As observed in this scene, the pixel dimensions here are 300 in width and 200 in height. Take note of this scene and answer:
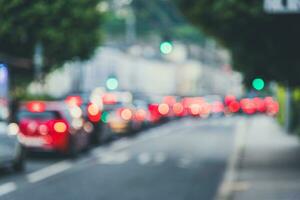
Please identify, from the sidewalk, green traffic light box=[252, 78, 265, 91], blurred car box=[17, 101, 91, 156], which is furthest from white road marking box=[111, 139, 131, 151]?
green traffic light box=[252, 78, 265, 91]

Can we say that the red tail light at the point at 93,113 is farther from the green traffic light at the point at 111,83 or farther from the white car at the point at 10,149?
the green traffic light at the point at 111,83

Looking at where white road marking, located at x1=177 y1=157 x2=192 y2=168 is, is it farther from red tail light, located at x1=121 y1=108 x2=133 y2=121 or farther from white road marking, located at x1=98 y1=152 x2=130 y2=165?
red tail light, located at x1=121 y1=108 x2=133 y2=121

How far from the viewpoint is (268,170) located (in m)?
22.2

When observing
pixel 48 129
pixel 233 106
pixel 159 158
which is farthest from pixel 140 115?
pixel 233 106

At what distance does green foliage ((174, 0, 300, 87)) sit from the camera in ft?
67.8

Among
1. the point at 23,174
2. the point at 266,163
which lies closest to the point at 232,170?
the point at 266,163

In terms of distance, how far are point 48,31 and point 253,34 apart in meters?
19.7

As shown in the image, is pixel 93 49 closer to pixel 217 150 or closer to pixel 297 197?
pixel 217 150

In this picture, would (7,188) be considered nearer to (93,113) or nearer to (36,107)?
(36,107)

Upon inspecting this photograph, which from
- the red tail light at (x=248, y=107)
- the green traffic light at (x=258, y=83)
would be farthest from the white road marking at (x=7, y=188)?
the red tail light at (x=248, y=107)

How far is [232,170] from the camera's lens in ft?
74.1

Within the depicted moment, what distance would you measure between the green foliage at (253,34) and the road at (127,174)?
255 cm

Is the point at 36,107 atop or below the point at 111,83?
below

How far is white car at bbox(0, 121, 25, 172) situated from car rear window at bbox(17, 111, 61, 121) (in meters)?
4.48
